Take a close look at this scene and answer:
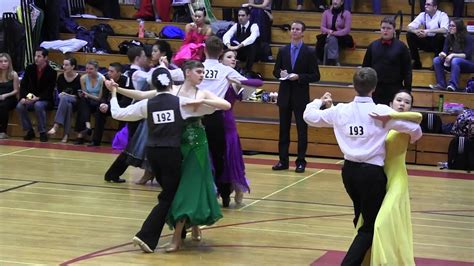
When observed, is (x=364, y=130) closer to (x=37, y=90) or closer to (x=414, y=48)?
(x=414, y=48)

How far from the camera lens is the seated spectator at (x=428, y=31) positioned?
15.4 metres

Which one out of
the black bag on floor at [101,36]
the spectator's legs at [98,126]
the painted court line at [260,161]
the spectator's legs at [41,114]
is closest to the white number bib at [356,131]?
the painted court line at [260,161]

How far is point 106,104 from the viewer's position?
14.5 m

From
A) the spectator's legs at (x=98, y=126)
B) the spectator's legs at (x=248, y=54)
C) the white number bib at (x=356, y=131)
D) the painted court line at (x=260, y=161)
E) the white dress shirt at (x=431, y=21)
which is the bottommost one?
the painted court line at (x=260, y=161)

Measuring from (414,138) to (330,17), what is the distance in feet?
31.0

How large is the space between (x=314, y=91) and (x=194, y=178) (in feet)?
24.3

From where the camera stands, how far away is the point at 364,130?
267 inches

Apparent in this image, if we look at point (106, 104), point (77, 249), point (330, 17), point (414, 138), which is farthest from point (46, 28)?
point (414, 138)

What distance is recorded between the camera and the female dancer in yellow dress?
6688mm

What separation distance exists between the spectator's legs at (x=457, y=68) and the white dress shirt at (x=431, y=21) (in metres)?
1.00

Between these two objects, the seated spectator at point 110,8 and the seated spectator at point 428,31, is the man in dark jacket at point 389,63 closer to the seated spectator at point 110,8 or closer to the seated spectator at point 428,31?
the seated spectator at point 428,31

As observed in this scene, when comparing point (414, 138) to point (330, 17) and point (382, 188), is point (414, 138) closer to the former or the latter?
point (382, 188)

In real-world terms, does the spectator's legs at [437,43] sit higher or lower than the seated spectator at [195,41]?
lower

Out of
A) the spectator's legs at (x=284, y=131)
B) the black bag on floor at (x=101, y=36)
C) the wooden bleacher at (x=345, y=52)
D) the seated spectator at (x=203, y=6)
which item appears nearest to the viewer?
the spectator's legs at (x=284, y=131)
